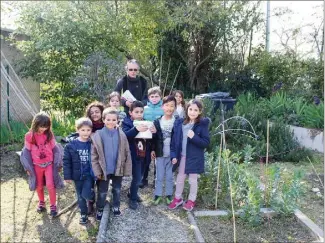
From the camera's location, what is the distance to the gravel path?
147 inches

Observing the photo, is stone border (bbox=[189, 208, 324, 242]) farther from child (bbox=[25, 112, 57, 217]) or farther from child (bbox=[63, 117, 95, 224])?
child (bbox=[25, 112, 57, 217])

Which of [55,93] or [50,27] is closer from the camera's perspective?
[50,27]

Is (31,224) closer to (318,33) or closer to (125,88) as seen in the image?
(125,88)

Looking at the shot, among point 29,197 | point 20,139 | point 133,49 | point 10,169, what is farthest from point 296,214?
point 133,49

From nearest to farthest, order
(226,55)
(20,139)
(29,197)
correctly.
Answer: (29,197) < (20,139) < (226,55)

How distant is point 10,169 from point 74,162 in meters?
2.46

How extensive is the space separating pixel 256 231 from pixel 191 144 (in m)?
1.12

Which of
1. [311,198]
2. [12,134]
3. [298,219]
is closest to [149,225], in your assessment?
[298,219]

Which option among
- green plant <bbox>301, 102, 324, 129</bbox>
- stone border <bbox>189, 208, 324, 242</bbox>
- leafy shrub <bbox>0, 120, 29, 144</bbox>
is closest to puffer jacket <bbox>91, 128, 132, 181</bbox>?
stone border <bbox>189, 208, 324, 242</bbox>

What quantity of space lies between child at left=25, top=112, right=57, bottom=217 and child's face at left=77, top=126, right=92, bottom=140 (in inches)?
17.4

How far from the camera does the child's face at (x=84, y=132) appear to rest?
3.93 meters

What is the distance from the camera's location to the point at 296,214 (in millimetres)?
4172

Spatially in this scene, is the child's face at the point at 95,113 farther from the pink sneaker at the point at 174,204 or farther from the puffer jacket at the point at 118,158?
the pink sneaker at the point at 174,204

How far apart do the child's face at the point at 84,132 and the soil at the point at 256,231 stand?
4.91 ft
